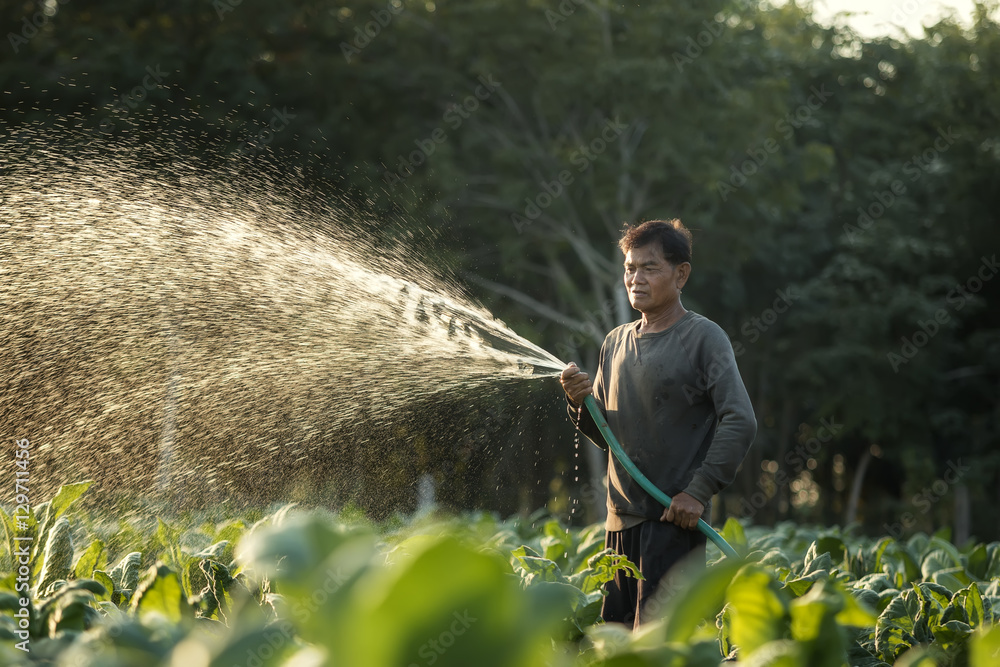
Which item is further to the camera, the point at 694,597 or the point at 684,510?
the point at 684,510

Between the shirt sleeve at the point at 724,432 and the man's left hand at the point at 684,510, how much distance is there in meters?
0.02

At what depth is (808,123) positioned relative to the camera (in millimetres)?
22672

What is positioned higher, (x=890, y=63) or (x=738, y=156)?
(x=890, y=63)

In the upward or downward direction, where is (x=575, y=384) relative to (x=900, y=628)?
upward

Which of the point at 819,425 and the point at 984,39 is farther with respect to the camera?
the point at 819,425

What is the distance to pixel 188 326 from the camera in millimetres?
6906

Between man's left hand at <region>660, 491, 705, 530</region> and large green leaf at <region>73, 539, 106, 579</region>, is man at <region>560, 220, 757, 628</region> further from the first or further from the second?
large green leaf at <region>73, 539, 106, 579</region>

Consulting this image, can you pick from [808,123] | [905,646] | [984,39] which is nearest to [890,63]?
[984,39]

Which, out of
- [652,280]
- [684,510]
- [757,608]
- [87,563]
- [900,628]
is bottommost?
[87,563]

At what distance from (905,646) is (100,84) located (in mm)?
16001

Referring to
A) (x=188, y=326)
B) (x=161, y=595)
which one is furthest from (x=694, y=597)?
(x=188, y=326)

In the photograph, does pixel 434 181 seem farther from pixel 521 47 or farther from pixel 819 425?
pixel 819 425

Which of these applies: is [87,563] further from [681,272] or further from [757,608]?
[681,272]

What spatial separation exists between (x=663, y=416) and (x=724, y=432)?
26cm
